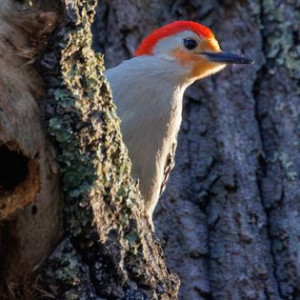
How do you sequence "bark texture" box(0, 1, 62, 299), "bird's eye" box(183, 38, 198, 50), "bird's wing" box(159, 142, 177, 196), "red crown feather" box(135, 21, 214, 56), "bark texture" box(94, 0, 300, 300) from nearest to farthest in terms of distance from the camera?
"bark texture" box(0, 1, 62, 299) < "bark texture" box(94, 0, 300, 300) < "bird's wing" box(159, 142, 177, 196) < "red crown feather" box(135, 21, 214, 56) < "bird's eye" box(183, 38, 198, 50)

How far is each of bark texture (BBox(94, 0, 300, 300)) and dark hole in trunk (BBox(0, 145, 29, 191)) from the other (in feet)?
5.37

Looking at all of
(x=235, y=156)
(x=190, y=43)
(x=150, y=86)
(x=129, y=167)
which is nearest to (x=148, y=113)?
(x=150, y=86)

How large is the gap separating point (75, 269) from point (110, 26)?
2.39 m

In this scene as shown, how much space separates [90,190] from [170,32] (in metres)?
2.11

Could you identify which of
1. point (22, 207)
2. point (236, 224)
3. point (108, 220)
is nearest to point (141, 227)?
point (108, 220)

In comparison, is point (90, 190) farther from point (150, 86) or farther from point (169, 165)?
point (150, 86)

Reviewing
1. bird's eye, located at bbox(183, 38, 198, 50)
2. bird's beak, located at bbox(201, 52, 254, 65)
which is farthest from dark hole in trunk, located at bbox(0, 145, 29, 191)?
bird's eye, located at bbox(183, 38, 198, 50)

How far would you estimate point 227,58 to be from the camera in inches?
189

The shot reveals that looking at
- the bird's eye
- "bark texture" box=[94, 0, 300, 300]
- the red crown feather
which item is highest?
the red crown feather

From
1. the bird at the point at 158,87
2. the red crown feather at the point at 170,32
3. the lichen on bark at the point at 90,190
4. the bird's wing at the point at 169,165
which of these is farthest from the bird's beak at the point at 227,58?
the lichen on bark at the point at 90,190

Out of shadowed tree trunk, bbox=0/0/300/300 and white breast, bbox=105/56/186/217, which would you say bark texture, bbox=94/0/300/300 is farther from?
white breast, bbox=105/56/186/217

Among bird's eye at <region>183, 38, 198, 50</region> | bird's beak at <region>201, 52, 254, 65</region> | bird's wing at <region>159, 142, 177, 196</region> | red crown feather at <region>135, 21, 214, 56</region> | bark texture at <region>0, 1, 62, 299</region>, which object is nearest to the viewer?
bark texture at <region>0, 1, 62, 299</region>

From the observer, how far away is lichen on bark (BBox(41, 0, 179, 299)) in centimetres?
291

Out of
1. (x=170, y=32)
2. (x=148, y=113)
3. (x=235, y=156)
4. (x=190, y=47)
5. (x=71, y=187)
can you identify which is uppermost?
(x=170, y=32)
